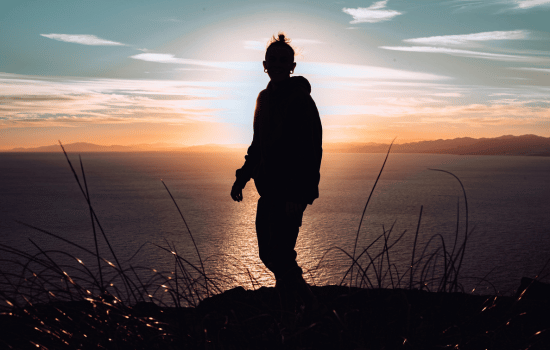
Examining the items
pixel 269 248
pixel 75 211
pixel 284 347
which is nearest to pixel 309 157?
pixel 269 248

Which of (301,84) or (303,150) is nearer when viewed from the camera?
(303,150)

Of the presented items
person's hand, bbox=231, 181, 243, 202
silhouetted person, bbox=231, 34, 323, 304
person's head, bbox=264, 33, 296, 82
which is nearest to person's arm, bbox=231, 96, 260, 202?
person's hand, bbox=231, 181, 243, 202

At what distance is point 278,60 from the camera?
7.89 feet

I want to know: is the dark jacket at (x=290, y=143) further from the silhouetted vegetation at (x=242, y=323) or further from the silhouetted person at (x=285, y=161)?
the silhouetted vegetation at (x=242, y=323)

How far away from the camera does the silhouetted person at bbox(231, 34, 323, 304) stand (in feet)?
7.45

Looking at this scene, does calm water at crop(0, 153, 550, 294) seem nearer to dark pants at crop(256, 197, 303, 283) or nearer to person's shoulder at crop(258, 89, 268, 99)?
dark pants at crop(256, 197, 303, 283)

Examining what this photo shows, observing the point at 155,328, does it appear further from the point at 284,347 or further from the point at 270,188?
the point at 270,188

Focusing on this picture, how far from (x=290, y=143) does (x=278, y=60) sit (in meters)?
0.48

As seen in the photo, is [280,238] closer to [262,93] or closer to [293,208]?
[293,208]

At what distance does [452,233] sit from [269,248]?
19.5 ft

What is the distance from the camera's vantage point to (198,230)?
315 inches

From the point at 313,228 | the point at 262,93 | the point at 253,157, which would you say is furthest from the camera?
the point at 313,228

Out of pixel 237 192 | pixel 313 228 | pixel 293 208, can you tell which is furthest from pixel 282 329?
pixel 313 228

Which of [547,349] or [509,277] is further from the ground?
[547,349]
